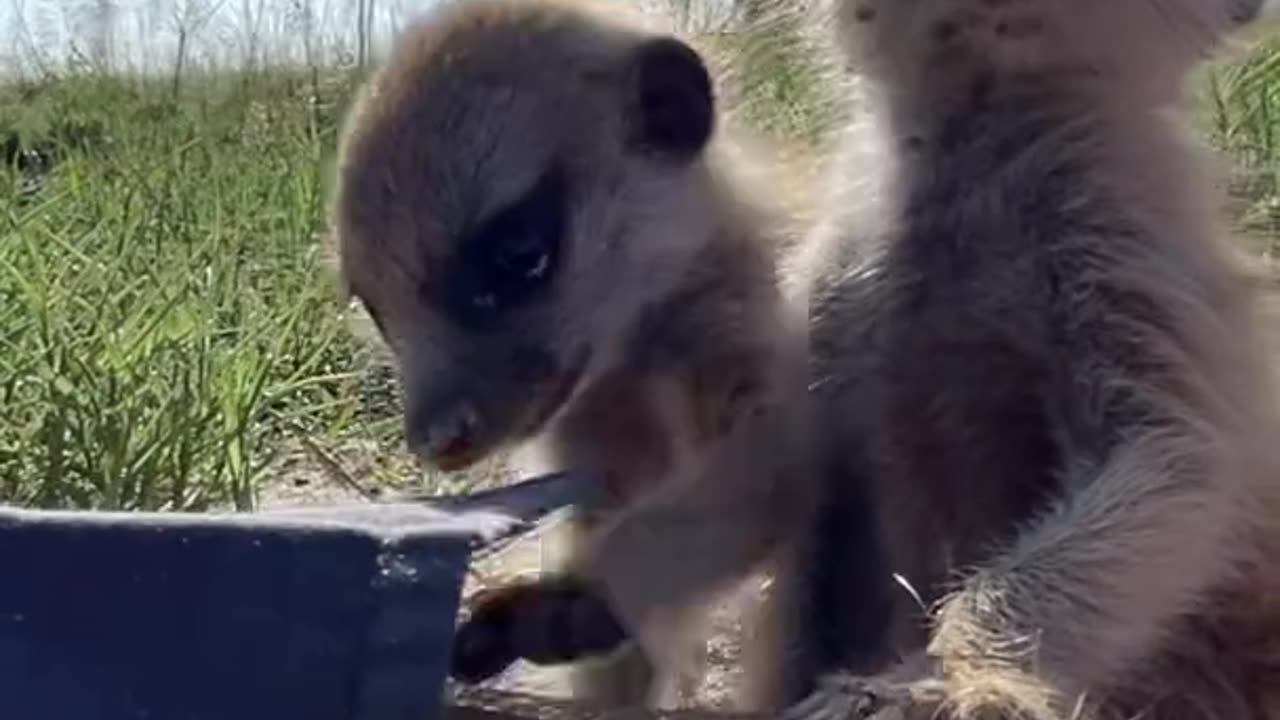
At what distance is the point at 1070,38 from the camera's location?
7.98 ft

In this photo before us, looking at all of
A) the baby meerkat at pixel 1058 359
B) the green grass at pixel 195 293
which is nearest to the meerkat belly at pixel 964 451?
the baby meerkat at pixel 1058 359

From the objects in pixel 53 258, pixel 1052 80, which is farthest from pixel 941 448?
pixel 53 258

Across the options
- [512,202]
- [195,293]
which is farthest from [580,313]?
[195,293]

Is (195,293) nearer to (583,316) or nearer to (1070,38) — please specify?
(583,316)

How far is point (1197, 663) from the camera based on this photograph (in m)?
2.22

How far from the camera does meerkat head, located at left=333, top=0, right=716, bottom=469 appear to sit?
2457 mm

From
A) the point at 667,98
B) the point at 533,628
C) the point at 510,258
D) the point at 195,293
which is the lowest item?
the point at 195,293

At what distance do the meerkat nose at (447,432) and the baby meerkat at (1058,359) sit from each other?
351 millimetres

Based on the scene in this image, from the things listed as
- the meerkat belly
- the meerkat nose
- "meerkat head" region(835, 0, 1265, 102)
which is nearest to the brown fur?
the meerkat nose

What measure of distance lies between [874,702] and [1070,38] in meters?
0.77

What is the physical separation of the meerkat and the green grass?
31cm

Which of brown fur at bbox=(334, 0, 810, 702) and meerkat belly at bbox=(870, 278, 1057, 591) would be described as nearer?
meerkat belly at bbox=(870, 278, 1057, 591)

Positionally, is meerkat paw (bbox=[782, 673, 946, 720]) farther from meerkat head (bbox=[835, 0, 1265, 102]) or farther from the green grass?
the green grass

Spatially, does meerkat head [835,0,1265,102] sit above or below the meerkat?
above
